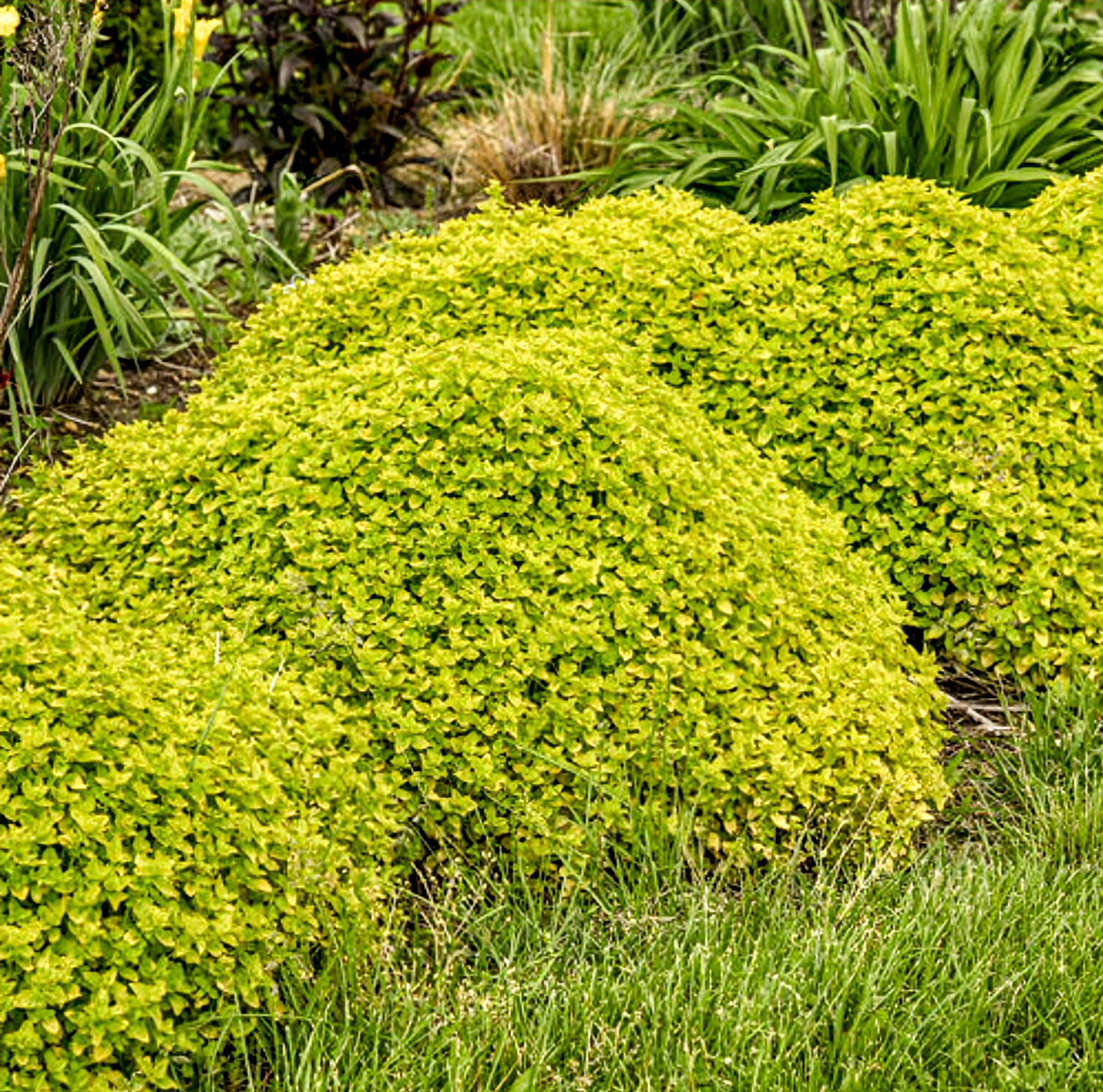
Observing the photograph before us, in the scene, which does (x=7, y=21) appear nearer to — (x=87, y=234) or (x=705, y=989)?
(x=87, y=234)

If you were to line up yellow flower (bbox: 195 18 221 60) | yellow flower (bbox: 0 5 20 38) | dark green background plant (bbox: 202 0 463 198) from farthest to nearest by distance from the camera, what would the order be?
dark green background plant (bbox: 202 0 463 198)
yellow flower (bbox: 195 18 221 60)
yellow flower (bbox: 0 5 20 38)

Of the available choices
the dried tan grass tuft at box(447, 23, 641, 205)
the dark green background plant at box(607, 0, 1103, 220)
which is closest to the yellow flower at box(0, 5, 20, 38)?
the dark green background plant at box(607, 0, 1103, 220)

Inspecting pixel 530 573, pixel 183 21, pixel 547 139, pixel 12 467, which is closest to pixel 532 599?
pixel 530 573

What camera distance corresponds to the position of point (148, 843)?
2.58m

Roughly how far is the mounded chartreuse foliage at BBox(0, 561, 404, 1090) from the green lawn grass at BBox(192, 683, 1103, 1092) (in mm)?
125

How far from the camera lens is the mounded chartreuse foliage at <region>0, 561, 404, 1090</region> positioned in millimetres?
2418

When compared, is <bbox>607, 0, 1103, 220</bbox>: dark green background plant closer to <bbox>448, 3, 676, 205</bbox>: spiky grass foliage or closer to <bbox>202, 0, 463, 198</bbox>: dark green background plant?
<bbox>448, 3, 676, 205</bbox>: spiky grass foliage

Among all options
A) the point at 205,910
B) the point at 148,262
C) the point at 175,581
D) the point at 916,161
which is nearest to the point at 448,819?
the point at 205,910

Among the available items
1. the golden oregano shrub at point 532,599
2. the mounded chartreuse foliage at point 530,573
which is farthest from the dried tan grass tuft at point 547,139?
the golden oregano shrub at point 532,599

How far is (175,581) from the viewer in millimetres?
3352

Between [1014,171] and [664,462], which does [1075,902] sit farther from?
[1014,171]

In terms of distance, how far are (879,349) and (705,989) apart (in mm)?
1910

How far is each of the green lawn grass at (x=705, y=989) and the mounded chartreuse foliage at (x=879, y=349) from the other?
0.88 m

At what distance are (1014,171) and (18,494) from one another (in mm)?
3255
